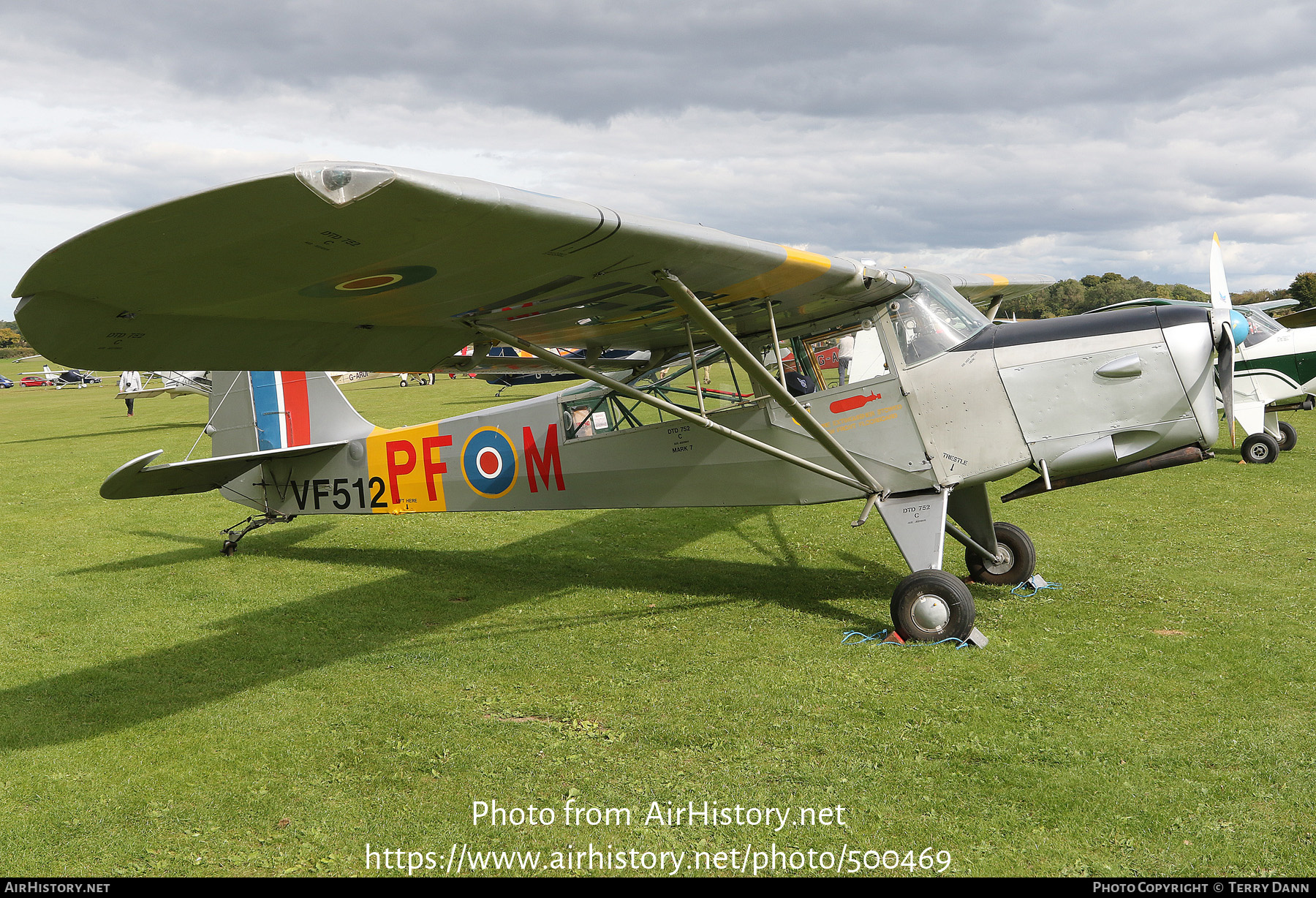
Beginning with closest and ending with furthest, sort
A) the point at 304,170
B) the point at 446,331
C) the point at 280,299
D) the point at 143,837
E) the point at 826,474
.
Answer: the point at 304,170 < the point at 143,837 < the point at 280,299 < the point at 446,331 < the point at 826,474

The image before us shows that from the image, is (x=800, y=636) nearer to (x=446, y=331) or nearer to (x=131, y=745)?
(x=446, y=331)

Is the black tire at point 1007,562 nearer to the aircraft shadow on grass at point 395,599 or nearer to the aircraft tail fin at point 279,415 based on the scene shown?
the aircraft shadow on grass at point 395,599

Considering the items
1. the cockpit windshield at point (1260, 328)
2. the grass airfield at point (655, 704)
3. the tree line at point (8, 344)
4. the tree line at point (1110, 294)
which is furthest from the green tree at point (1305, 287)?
the tree line at point (8, 344)

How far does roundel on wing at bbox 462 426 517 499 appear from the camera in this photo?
7746 mm

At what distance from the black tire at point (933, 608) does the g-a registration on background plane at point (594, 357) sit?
15 millimetres

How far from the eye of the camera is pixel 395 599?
750cm

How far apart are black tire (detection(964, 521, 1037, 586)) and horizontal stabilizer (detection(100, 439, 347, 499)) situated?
6.23 meters

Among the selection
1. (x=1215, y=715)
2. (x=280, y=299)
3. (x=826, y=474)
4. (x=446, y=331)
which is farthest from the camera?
(x=826, y=474)

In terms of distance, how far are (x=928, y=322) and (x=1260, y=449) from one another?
10170 mm

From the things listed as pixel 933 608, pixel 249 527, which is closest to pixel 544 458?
pixel 933 608

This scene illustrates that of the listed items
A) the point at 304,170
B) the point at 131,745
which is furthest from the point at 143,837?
the point at 304,170

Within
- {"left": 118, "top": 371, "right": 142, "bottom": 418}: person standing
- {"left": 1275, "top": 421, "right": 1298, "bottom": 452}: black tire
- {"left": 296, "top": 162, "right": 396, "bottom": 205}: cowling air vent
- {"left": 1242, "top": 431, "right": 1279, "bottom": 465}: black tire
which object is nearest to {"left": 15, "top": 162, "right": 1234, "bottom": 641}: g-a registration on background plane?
{"left": 296, "top": 162, "right": 396, "bottom": 205}: cowling air vent

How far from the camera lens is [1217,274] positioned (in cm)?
616
